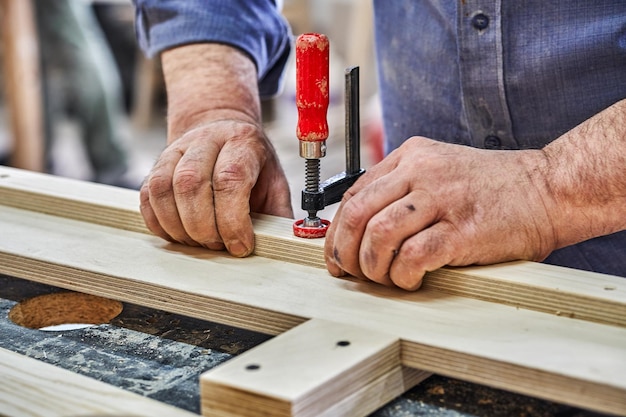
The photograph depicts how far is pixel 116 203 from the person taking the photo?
1753mm

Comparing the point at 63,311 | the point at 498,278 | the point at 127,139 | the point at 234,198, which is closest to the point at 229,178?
the point at 234,198

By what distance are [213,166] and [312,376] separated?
0.64 metres

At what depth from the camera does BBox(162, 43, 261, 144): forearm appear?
188 centimetres

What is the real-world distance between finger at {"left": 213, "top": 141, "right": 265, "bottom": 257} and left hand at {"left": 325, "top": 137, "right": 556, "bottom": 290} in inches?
7.6

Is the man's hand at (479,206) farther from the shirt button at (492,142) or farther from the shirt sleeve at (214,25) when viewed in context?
the shirt sleeve at (214,25)

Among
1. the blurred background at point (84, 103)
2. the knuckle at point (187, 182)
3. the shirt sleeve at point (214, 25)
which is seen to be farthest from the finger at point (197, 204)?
the blurred background at point (84, 103)

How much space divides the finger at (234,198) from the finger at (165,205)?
8 cm

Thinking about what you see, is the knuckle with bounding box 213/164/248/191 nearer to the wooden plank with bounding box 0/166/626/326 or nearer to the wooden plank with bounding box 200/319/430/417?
the wooden plank with bounding box 0/166/626/326

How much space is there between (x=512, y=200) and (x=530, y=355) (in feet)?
1.04

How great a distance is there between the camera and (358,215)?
136cm

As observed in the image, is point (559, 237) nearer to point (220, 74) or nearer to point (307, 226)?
point (307, 226)

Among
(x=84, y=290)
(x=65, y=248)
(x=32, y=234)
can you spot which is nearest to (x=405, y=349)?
(x=84, y=290)

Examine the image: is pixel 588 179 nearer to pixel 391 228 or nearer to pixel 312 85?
pixel 391 228

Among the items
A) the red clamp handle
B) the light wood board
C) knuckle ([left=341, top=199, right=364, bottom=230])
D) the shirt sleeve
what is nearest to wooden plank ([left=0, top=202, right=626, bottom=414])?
the light wood board
